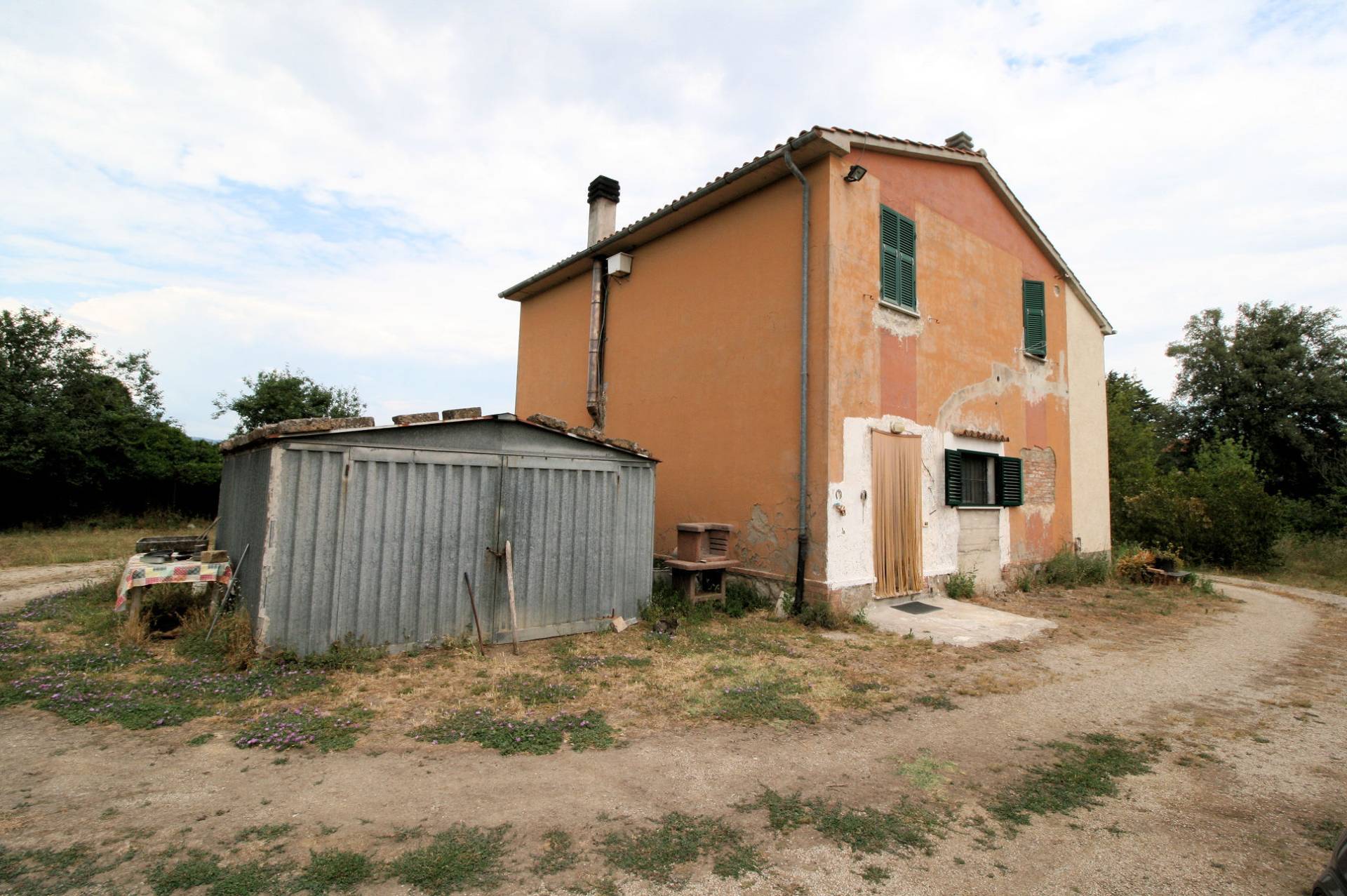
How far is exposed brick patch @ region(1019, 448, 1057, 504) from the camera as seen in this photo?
39.2ft

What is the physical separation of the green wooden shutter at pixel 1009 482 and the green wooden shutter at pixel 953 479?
4.61 ft

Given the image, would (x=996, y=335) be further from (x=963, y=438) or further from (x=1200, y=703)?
(x=1200, y=703)

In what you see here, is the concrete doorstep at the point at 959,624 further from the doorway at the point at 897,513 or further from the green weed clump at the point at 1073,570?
the green weed clump at the point at 1073,570

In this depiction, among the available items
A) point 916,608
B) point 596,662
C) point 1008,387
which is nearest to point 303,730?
point 596,662

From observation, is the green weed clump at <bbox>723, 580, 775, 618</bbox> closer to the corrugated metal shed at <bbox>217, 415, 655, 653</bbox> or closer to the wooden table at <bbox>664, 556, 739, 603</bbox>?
the wooden table at <bbox>664, 556, 739, 603</bbox>

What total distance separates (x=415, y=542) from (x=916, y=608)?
21.3ft

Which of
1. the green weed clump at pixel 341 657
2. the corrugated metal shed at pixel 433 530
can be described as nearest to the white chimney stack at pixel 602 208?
the corrugated metal shed at pixel 433 530

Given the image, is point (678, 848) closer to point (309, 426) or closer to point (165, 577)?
point (309, 426)

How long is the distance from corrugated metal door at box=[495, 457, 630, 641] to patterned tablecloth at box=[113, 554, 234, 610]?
9.02 feet

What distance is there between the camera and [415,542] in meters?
6.27

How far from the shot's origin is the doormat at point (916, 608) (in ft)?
28.6

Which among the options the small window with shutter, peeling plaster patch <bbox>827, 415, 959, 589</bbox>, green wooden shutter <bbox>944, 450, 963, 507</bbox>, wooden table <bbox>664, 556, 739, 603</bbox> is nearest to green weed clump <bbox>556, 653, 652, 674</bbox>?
wooden table <bbox>664, 556, 739, 603</bbox>

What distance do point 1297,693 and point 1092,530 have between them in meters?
8.41

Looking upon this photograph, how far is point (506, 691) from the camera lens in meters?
5.14
